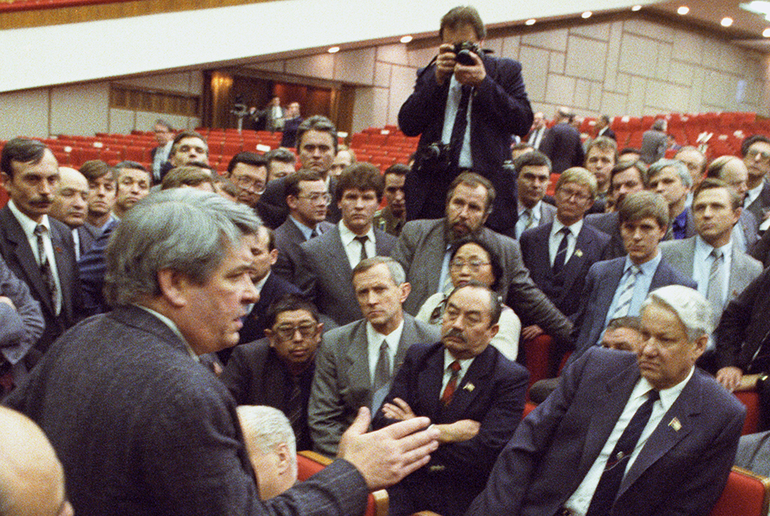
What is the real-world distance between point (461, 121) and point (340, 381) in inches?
40.0

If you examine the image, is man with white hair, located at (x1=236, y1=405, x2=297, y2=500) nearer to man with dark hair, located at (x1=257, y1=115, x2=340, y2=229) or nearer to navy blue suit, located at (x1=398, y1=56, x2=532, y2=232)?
navy blue suit, located at (x1=398, y1=56, x2=532, y2=232)

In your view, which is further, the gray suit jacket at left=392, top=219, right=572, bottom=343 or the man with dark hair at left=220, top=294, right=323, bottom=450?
the gray suit jacket at left=392, top=219, right=572, bottom=343

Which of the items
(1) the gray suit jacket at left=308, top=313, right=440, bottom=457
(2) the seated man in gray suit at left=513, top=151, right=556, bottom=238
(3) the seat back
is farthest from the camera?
(2) the seated man in gray suit at left=513, top=151, right=556, bottom=238

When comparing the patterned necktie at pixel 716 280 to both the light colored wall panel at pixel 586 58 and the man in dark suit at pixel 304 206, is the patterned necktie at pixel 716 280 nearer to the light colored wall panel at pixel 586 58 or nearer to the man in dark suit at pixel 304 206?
the man in dark suit at pixel 304 206

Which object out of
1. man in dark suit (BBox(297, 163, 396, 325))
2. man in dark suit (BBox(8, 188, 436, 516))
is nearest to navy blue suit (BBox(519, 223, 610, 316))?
man in dark suit (BBox(297, 163, 396, 325))

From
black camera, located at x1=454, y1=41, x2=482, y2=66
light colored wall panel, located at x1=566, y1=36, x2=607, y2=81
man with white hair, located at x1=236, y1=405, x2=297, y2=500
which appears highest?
light colored wall panel, located at x1=566, y1=36, x2=607, y2=81

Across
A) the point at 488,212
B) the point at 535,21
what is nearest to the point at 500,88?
the point at 488,212

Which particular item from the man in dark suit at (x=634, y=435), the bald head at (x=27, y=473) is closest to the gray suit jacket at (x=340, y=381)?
the man in dark suit at (x=634, y=435)

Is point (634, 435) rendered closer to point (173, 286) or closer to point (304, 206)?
point (173, 286)

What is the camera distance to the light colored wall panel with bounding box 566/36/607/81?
12.1m

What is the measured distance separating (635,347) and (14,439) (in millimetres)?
1893

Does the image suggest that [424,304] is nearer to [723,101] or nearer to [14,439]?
[14,439]

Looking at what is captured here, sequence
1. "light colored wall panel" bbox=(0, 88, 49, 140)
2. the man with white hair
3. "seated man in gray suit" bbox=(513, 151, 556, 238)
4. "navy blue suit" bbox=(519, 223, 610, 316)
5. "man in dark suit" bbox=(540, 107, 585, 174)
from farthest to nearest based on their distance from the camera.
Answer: "light colored wall panel" bbox=(0, 88, 49, 140) → "man in dark suit" bbox=(540, 107, 585, 174) → "seated man in gray suit" bbox=(513, 151, 556, 238) → "navy blue suit" bbox=(519, 223, 610, 316) → the man with white hair

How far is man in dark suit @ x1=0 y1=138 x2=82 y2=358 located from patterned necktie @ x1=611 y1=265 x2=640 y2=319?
169cm
